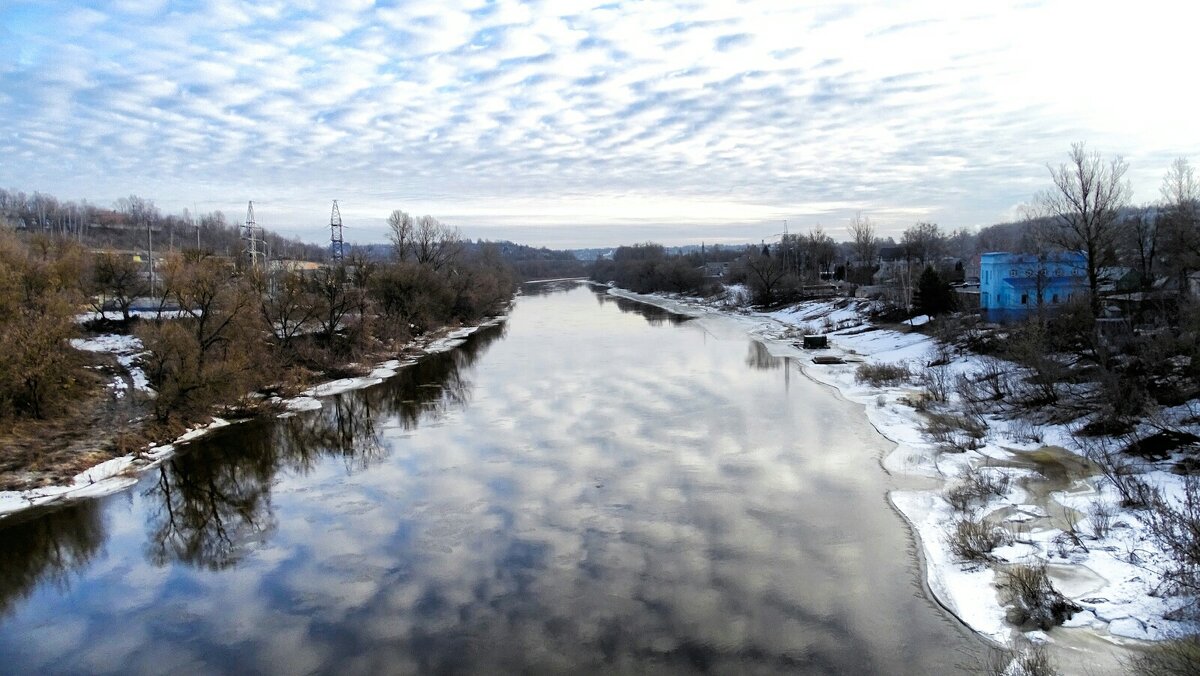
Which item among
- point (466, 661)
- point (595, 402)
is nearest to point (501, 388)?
point (595, 402)

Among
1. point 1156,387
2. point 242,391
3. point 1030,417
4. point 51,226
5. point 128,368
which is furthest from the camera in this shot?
point 51,226

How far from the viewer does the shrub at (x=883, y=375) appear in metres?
24.2

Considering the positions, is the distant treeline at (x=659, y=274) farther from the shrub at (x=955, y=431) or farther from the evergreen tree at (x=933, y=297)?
the shrub at (x=955, y=431)

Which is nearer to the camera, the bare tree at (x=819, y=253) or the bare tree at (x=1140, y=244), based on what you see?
the bare tree at (x=1140, y=244)

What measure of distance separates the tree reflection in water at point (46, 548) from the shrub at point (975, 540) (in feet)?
42.4

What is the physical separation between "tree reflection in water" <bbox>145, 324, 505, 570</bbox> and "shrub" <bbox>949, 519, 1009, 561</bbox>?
35.8ft

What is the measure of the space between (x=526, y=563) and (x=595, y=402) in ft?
37.7

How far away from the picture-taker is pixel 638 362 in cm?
3048

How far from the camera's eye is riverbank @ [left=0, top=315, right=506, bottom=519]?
47.2ft

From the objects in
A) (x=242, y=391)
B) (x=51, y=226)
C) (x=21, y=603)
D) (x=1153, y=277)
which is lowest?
(x=21, y=603)

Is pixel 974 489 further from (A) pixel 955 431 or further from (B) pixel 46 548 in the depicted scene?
(B) pixel 46 548

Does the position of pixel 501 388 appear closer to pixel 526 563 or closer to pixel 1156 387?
pixel 526 563

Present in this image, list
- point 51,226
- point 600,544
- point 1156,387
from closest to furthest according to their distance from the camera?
point 600,544 < point 1156,387 < point 51,226

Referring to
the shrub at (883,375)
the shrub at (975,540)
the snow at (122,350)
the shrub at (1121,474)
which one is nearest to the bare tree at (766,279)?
the shrub at (883,375)
